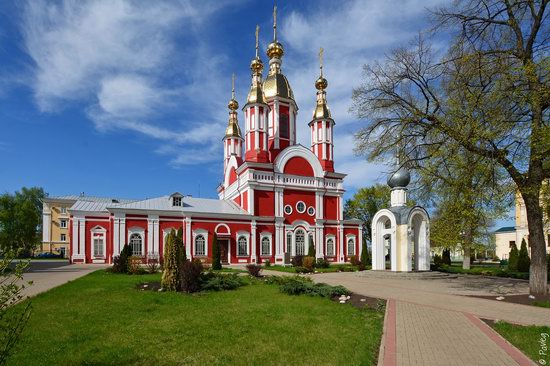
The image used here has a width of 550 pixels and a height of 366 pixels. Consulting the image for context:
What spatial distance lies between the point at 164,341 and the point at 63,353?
1510mm

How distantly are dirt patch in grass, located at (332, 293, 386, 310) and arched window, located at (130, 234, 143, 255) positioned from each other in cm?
2106

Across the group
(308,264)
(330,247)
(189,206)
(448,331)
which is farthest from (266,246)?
(448,331)

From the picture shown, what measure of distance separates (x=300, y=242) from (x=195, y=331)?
26870mm

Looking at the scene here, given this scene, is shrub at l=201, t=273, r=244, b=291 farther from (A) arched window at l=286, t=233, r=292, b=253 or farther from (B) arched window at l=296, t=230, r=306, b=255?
(B) arched window at l=296, t=230, r=306, b=255

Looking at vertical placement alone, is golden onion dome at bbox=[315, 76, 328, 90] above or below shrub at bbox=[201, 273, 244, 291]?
above

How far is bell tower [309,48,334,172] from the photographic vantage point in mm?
37213

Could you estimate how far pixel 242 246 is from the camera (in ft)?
103

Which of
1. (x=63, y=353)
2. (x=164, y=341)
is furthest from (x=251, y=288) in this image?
(x=63, y=353)

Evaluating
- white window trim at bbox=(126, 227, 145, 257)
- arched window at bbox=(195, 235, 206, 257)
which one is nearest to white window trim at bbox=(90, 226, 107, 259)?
white window trim at bbox=(126, 227, 145, 257)

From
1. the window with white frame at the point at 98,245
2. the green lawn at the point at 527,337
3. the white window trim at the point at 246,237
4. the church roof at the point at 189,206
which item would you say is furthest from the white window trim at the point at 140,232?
the green lawn at the point at 527,337

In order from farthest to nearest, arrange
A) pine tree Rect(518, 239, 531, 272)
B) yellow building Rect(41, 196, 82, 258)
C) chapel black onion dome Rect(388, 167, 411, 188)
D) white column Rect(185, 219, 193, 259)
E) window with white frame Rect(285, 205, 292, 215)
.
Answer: yellow building Rect(41, 196, 82, 258), window with white frame Rect(285, 205, 292, 215), white column Rect(185, 219, 193, 259), pine tree Rect(518, 239, 531, 272), chapel black onion dome Rect(388, 167, 411, 188)

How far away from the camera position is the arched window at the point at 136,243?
2869cm

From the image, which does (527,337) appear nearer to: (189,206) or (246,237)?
(246,237)

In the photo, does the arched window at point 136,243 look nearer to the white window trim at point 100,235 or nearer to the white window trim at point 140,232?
the white window trim at point 140,232
